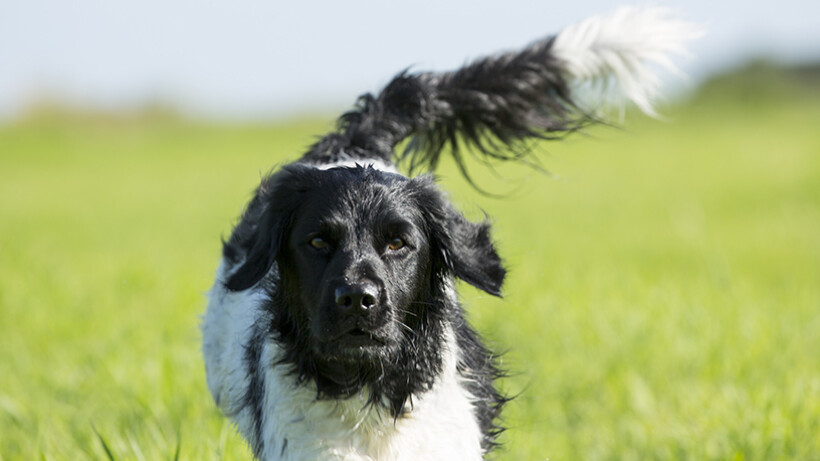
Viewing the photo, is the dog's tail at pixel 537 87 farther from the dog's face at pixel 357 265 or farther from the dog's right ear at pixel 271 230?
the dog's face at pixel 357 265

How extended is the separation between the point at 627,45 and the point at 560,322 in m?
2.58

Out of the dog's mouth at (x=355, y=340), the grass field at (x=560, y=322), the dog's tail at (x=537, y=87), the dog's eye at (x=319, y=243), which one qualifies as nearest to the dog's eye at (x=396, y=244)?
the dog's eye at (x=319, y=243)

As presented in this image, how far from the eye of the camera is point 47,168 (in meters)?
28.1

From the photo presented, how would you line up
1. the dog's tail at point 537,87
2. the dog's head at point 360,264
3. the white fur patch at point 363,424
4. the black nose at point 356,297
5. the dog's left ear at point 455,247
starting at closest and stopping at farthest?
1. the black nose at point 356,297
2. the dog's head at point 360,264
3. the white fur patch at point 363,424
4. the dog's left ear at point 455,247
5. the dog's tail at point 537,87

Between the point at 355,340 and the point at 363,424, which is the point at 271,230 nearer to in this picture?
the point at 355,340

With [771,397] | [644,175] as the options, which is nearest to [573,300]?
[771,397]

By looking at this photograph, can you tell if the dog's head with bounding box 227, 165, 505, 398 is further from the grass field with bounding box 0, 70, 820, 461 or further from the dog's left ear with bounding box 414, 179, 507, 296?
the grass field with bounding box 0, 70, 820, 461

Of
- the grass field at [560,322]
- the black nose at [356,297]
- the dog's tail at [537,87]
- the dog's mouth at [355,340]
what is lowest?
the grass field at [560,322]

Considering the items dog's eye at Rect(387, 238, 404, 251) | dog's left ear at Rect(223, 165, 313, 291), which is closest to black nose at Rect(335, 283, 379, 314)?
dog's eye at Rect(387, 238, 404, 251)

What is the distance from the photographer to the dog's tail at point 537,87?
17.4 ft

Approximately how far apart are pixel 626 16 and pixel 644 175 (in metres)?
15.4

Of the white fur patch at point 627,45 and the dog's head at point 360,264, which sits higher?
the white fur patch at point 627,45

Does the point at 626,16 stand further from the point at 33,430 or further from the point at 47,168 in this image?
the point at 47,168

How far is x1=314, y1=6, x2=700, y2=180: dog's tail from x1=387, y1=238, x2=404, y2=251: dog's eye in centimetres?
175
